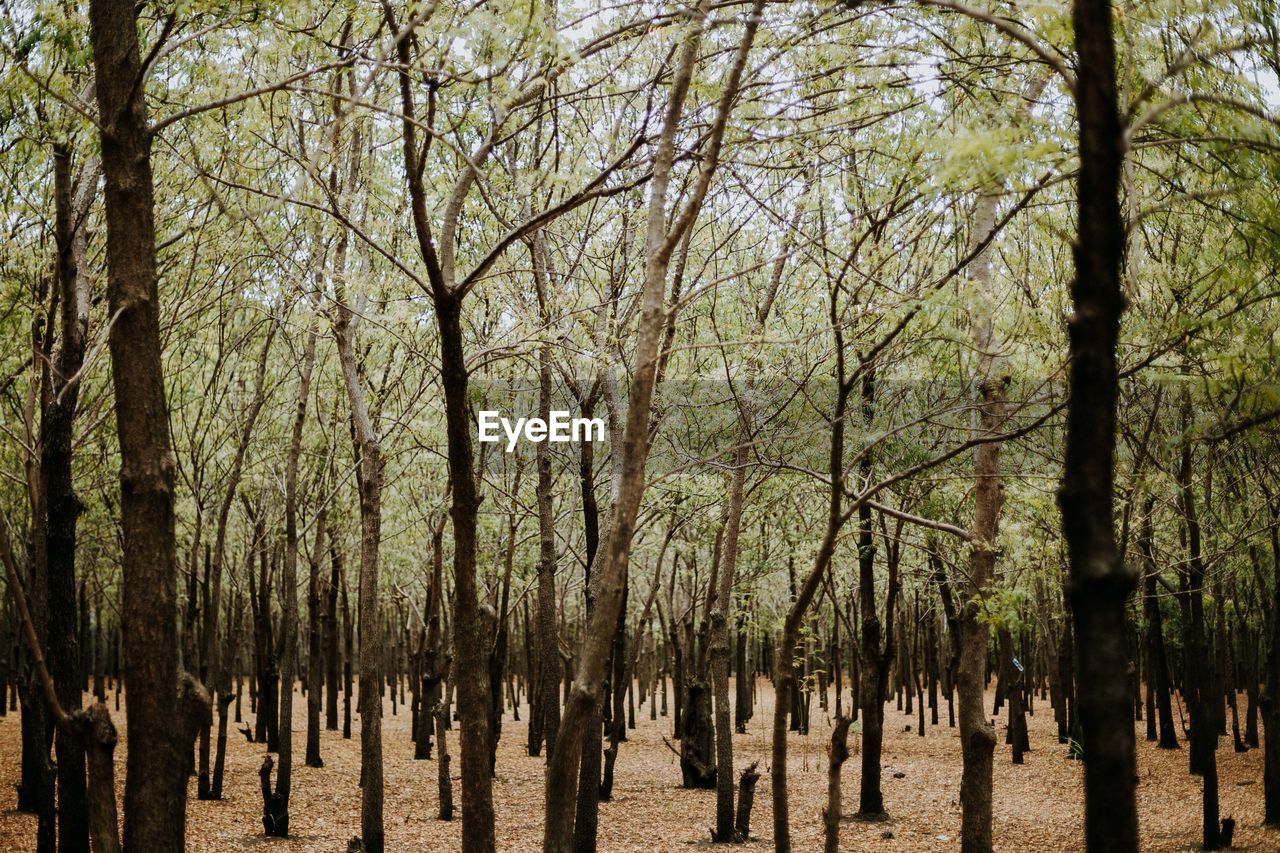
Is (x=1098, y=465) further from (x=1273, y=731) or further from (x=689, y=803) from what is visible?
(x=689, y=803)

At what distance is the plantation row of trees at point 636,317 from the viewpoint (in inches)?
185

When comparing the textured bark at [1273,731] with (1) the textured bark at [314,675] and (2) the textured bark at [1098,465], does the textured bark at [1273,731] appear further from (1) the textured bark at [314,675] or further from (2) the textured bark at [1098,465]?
(1) the textured bark at [314,675]

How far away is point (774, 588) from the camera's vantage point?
33.7 metres

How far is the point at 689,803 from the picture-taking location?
16.5 m

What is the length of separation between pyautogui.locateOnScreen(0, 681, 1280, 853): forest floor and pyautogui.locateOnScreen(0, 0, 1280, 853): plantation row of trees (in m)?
0.72

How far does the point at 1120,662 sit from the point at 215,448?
50.1 feet

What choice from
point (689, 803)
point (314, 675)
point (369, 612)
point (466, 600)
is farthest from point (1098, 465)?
point (314, 675)

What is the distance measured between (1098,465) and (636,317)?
8907mm

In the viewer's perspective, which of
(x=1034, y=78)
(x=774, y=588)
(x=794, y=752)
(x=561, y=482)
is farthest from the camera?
(x=774, y=588)

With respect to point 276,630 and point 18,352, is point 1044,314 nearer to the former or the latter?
point 18,352

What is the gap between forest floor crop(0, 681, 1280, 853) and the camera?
13070 mm

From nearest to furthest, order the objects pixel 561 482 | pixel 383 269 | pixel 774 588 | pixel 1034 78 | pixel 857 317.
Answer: pixel 857 317 → pixel 1034 78 → pixel 383 269 → pixel 561 482 → pixel 774 588

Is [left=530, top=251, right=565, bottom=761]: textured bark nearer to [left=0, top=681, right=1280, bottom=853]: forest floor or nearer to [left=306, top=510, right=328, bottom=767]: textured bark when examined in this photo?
[left=0, top=681, right=1280, bottom=853]: forest floor

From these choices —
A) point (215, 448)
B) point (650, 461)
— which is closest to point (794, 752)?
point (650, 461)
